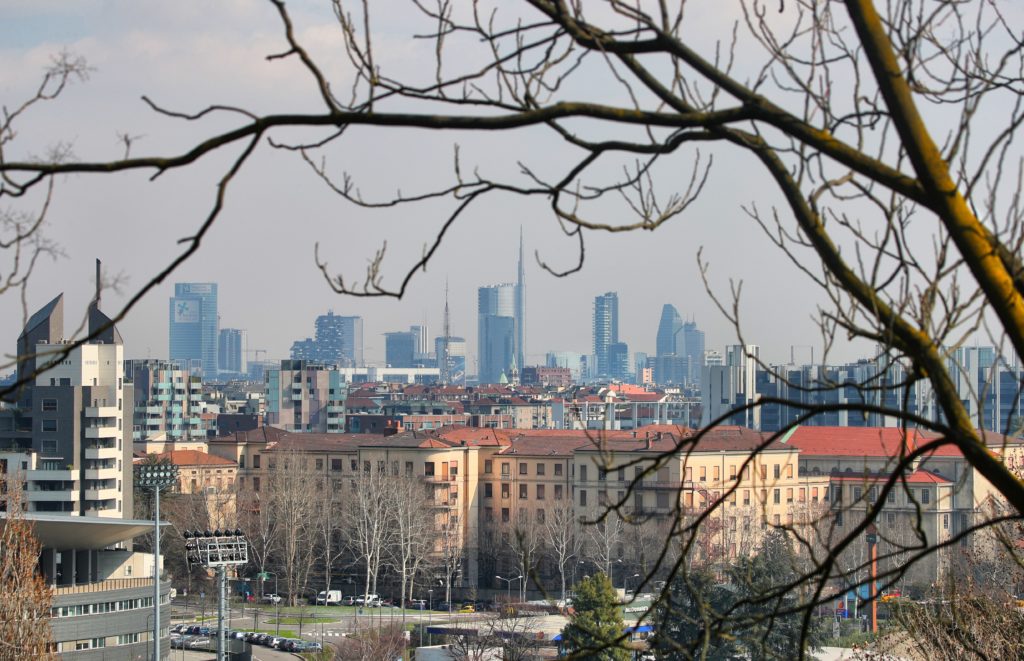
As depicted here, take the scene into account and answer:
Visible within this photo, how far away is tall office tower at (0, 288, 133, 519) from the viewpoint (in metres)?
32.9

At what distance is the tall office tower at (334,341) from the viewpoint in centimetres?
18838

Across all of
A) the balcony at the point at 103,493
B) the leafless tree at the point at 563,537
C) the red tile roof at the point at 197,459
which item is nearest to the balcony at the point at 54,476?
the balcony at the point at 103,493

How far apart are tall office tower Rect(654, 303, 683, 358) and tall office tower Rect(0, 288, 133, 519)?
514 feet

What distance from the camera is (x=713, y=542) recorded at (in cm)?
3109

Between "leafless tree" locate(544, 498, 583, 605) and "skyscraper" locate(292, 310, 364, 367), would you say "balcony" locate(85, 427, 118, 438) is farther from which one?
"skyscraper" locate(292, 310, 364, 367)

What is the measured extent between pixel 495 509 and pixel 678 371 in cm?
13480

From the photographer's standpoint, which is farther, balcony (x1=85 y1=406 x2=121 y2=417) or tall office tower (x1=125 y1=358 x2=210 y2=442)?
tall office tower (x1=125 y1=358 x2=210 y2=442)

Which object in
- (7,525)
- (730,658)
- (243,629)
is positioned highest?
(7,525)

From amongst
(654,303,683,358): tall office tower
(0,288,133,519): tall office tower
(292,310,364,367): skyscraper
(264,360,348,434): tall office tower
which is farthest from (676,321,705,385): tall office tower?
(0,288,133,519): tall office tower

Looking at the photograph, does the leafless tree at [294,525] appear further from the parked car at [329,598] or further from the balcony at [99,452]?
the balcony at [99,452]

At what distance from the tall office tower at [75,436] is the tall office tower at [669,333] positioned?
6167 inches

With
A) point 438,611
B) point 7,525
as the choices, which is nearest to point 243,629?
point 438,611

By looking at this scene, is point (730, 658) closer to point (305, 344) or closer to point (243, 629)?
point (243, 629)

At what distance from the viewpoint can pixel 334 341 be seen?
190 metres
